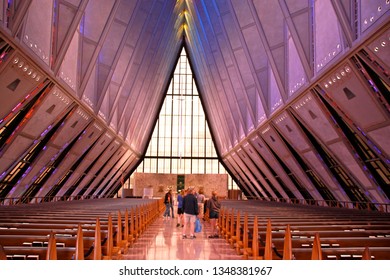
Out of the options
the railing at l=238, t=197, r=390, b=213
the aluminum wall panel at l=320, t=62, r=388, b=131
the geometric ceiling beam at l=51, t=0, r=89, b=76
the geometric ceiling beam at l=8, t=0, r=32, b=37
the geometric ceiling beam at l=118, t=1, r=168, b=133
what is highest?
the geometric ceiling beam at l=118, t=1, r=168, b=133

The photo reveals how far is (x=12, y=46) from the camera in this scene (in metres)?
8.85

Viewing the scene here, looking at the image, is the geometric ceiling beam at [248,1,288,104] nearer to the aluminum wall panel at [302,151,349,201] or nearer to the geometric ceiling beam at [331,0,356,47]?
the aluminum wall panel at [302,151,349,201]

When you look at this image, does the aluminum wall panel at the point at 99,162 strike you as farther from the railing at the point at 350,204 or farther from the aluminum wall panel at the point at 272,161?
the railing at the point at 350,204

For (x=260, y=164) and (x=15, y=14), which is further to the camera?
(x=260, y=164)

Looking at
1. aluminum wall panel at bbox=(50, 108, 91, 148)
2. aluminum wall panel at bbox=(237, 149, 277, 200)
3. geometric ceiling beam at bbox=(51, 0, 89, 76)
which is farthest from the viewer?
aluminum wall panel at bbox=(237, 149, 277, 200)

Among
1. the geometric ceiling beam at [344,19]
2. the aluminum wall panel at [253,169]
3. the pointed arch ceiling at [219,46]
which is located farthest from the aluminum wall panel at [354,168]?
the aluminum wall panel at [253,169]

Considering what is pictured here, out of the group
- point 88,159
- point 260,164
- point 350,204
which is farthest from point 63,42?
point 260,164

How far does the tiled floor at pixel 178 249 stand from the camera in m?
8.84

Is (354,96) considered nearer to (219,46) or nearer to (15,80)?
(15,80)

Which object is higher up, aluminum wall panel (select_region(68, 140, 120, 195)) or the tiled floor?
aluminum wall panel (select_region(68, 140, 120, 195))

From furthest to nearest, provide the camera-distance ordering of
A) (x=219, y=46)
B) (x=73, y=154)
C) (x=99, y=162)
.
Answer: (x=99, y=162), (x=219, y=46), (x=73, y=154)

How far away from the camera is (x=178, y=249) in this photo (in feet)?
32.9

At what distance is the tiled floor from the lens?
884cm

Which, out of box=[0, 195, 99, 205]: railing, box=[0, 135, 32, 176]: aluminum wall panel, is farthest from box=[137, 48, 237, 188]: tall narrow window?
box=[0, 135, 32, 176]: aluminum wall panel
